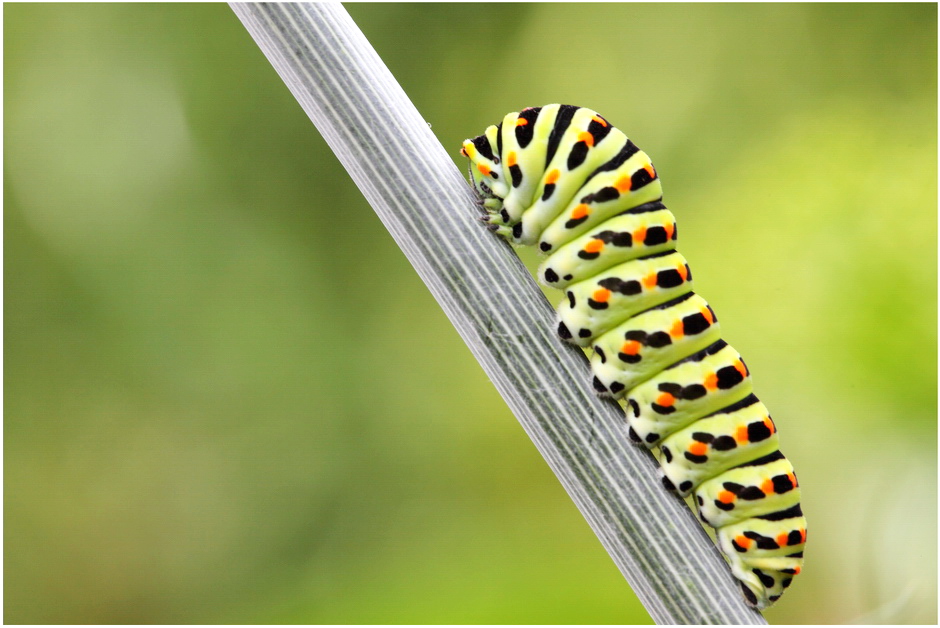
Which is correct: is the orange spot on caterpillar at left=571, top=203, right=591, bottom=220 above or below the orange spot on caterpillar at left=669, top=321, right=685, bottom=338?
above

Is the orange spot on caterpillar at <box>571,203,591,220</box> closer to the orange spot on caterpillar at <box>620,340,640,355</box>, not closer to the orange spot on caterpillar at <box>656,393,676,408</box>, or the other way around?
the orange spot on caterpillar at <box>620,340,640,355</box>

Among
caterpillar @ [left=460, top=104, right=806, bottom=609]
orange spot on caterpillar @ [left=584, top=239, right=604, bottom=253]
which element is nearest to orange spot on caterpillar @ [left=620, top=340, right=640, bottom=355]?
caterpillar @ [left=460, top=104, right=806, bottom=609]

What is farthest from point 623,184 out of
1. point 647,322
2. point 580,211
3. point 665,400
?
point 665,400

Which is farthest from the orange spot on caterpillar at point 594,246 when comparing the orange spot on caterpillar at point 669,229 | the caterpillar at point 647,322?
the orange spot on caterpillar at point 669,229

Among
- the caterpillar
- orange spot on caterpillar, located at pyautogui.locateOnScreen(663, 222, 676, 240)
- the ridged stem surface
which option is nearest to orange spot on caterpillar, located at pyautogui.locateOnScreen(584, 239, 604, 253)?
the caterpillar

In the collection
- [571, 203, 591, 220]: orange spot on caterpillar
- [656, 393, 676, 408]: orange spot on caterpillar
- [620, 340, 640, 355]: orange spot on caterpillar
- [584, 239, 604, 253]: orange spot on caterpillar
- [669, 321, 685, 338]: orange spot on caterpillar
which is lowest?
[656, 393, 676, 408]: orange spot on caterpillar

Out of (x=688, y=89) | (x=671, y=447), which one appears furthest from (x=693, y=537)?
(x=688, y=89)

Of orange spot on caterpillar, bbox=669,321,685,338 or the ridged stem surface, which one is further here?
orange spot on caterpillar, bbox=669,321,685,338

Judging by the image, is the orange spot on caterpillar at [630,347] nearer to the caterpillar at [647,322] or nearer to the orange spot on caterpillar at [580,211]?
the caterpillar at [647,322]
